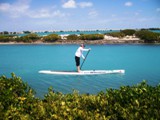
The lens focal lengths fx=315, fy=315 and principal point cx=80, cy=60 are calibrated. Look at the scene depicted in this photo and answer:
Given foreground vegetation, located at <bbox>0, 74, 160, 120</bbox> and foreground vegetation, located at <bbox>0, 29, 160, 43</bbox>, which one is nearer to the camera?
foreground vegetation, located at <bbox>0, 74, 160, 120</bbox>

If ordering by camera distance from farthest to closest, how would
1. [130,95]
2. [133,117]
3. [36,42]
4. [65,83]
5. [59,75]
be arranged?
[36,42]
[59,75]
[65,83]
[130,95]
[133,117]

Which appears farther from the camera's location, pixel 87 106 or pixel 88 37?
pixel 88 37

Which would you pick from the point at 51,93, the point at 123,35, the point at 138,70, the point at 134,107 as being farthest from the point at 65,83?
the point at 123,35

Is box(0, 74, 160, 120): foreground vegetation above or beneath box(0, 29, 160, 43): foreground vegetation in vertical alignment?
above

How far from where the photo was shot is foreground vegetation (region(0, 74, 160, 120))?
220 inches

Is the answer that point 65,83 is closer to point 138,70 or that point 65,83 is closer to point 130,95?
point 138,70

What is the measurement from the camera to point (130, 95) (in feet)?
20.6

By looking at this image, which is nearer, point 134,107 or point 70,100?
point 134,107

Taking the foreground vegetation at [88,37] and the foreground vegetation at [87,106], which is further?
the foreground vegetation at [88,37]

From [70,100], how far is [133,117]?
1.80 meters

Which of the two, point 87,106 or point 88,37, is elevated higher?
point 87,106

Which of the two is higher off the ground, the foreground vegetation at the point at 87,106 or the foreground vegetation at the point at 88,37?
the foreground vegetation at the point at 87,106

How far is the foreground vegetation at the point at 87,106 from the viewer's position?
5586mm

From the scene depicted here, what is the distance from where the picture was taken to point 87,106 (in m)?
6.44
